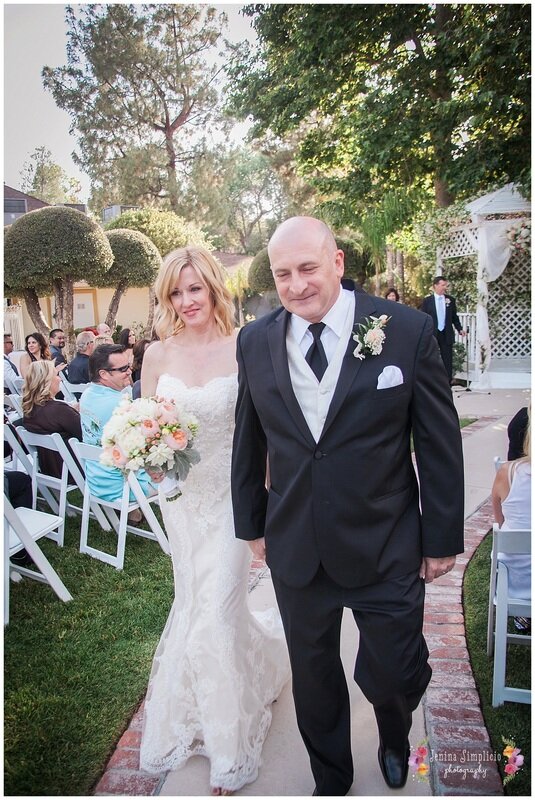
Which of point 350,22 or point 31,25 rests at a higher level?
point 350,22

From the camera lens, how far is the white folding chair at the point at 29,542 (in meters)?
4.07

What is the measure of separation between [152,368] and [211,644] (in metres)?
1.49

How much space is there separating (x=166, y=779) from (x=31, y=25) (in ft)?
16.0

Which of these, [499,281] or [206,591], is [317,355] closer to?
[206,591]

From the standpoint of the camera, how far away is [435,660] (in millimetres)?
3408

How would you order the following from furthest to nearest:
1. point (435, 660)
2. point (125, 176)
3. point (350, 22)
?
1. point (125, 176)
2. point (350, 22)
3. point (435, 660)

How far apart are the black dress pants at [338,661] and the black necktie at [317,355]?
2.52 ft

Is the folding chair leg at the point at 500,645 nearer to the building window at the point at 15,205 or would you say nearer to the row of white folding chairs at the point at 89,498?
the row of white folding chairs at the point at 89,498

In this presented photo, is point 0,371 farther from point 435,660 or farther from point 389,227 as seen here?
point 389,227

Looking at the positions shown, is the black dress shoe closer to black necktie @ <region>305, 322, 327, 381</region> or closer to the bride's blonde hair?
black necktie @ <region>305, 322, 327, 381</region>

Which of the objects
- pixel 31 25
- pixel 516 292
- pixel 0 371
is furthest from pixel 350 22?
pixel 0 371

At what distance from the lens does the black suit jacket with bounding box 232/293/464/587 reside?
6.94 feet

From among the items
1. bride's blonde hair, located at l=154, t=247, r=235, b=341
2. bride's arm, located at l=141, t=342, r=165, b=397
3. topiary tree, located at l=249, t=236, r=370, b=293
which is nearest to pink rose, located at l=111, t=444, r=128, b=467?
bride's arm, located at l=141, t=342, r=165, b=397

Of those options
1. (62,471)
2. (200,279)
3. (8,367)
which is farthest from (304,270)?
(8,367)
